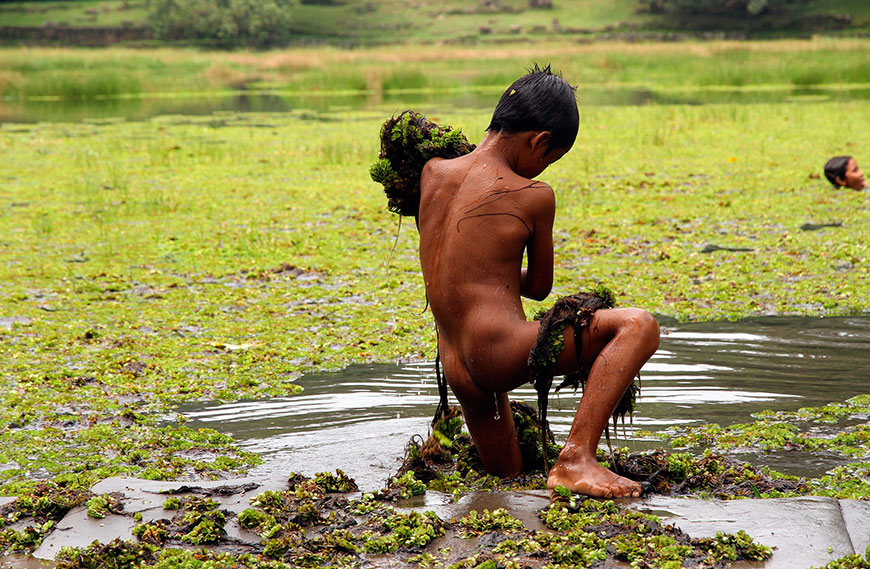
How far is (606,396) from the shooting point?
3.39 metres

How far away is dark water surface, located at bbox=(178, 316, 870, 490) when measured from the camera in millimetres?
4457

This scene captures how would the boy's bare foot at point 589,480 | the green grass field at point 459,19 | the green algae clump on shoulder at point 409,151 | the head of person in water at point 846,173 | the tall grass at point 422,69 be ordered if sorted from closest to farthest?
the boy's bare foot at point 589,480 → the green algae clump on shoulder at point 409,151 → the head of person in water at point 846,173 → the tall grass at point 422,69 → the green grass field at point 459,19

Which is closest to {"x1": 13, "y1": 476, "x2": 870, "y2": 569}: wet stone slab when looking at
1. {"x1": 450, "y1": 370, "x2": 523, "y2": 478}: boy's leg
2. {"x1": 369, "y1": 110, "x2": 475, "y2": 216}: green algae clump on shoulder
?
{"x1": 450, "y1": 370, "x2": 523, "y2": 478}: boy's leg

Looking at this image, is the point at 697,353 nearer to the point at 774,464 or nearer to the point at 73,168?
the point at 774,464

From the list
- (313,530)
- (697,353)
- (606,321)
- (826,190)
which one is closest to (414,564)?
(313,530)

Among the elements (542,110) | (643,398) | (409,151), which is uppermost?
(542,110)

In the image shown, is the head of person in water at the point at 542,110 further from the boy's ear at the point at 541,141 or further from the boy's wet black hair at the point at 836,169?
the boy's wet black hair at the point at 836,169

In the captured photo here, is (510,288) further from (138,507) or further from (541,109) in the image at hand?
(138,507)

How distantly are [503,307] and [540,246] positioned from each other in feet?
0.93

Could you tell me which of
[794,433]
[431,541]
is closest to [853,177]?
[794,433]

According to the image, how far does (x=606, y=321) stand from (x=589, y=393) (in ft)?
0.89

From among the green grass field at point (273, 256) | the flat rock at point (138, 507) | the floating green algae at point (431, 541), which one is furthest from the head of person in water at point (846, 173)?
the flat rock at point (138, 507)

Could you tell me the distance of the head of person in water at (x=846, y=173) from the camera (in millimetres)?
10344

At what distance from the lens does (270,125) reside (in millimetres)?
20375
